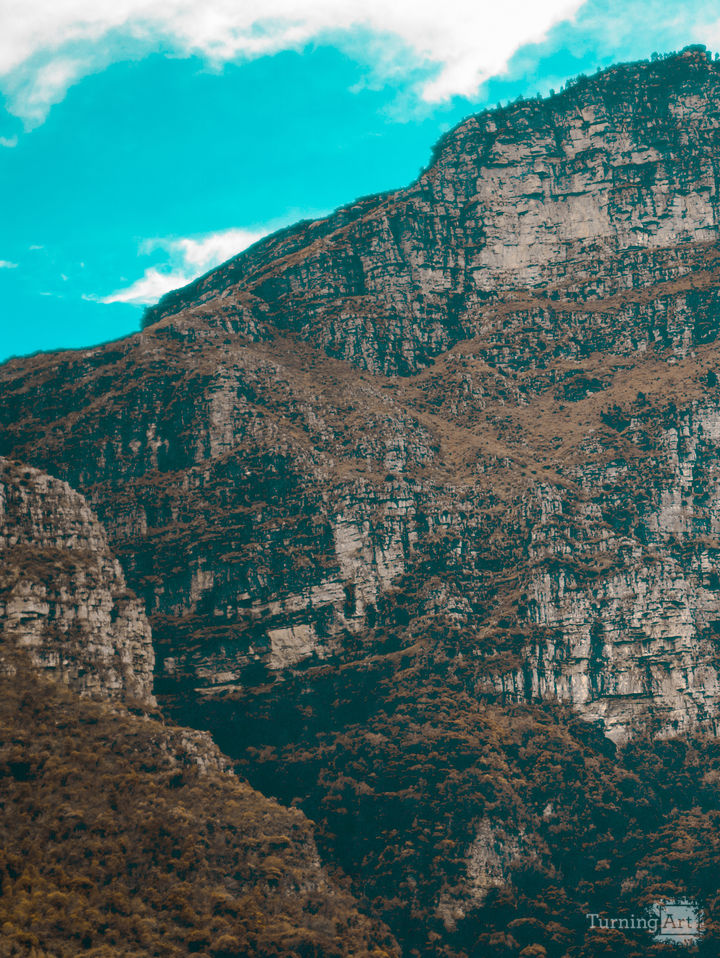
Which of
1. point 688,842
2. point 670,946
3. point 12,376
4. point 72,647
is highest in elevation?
point 12,376

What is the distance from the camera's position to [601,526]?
17000 centimetres

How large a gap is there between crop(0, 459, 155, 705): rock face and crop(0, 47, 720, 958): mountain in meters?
4.54

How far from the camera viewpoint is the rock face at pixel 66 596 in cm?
14712

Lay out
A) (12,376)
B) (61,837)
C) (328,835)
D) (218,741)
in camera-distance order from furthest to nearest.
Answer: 1. (12,376)
2. (218,741)
3. (328,835)
4. (61,837)

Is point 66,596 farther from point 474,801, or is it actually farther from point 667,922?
point 667,922

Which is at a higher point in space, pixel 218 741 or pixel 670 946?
pixel 218 741

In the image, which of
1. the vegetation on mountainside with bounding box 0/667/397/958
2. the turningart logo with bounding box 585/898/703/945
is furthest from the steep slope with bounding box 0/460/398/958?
the turningart logo with bounding box 585/898/703/945

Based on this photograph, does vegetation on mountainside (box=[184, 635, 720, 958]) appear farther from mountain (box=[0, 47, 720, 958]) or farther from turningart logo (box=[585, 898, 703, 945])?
turningart logo (box=[585, 898, 703, 945])

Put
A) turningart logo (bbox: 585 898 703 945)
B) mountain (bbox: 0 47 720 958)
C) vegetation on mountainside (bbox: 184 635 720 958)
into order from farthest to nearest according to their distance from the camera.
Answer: mountain (bbox: 0 47 720 958)
vegetation on mountainside (bbox: 184 635 720 958)
turningart logo (bbox: 585 898 703 945)

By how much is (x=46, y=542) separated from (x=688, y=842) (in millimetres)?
85596

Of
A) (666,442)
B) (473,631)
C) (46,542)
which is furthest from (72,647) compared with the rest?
(666,442)

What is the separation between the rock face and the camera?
483 ft

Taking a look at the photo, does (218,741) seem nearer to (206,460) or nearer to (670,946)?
(206,460)

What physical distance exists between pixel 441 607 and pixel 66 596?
47.9 m
